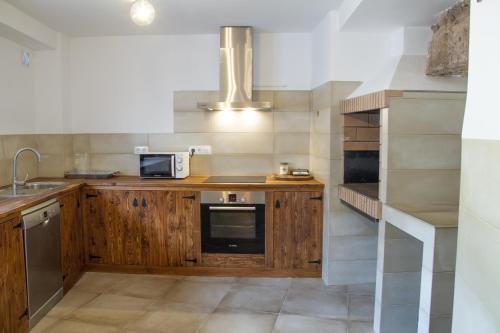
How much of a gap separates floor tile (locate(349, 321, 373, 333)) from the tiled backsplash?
1.63 meters

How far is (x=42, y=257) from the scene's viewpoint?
2562 millimetres

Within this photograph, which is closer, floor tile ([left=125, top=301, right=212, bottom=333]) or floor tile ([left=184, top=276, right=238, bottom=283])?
floor tile ([left=125, top=301, right=212, bottom=333])

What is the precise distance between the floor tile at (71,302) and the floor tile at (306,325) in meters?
1.51

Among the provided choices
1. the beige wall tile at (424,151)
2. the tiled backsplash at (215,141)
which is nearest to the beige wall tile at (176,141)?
the tiled backsplash at (215,141)

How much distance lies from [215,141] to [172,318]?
5.81ft

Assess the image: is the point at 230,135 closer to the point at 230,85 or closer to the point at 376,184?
the point at 230,85

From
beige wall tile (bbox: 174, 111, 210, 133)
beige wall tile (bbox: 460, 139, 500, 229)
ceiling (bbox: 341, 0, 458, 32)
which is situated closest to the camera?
beige wall tile (bbox: 460, 139, 500, 229)

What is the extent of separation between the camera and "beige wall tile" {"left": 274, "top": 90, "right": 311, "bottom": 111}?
3.64 metres

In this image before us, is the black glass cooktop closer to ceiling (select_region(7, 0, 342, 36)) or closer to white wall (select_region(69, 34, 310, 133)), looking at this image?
white wall (select_region(69, 34, 310, 133))

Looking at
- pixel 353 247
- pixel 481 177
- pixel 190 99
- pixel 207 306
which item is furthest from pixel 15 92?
pixel 481 177

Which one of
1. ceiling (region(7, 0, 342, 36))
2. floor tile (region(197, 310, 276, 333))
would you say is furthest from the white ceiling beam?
floor tile (region(197, 310, 276, 333))

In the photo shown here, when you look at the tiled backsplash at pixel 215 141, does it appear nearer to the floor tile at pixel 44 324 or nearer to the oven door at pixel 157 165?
the oven door at pixel 157 165

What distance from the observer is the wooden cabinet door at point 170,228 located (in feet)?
10.8

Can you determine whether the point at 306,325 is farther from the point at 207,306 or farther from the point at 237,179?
the point at 237,179
